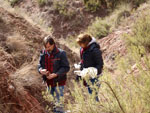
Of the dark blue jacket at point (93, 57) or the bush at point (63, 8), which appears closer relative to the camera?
the dark blue jacket at point (93, 57)

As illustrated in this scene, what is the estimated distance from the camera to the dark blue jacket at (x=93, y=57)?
3.58 meters

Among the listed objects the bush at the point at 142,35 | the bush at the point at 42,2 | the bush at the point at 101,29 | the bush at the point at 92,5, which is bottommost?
the bush at the point at 101,29

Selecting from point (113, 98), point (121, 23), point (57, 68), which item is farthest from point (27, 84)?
point (121, 23)

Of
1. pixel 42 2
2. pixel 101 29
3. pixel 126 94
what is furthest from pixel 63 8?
pixel 126 94

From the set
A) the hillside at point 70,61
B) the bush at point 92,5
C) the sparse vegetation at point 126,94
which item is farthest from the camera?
the bush at point 92,5

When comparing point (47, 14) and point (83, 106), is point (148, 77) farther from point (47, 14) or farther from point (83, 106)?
point (47, 14)

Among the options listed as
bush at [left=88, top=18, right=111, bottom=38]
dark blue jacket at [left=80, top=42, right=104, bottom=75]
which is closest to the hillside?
bush at [left=88, top=18, right=111, bottom=38]

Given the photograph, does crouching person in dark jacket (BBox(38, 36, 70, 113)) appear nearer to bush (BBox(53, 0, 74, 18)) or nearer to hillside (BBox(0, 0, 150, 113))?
hillside (BBox(0, 0, 150, 113))

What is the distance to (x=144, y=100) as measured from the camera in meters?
2.36

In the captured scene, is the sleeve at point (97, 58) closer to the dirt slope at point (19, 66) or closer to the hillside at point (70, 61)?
the hillside at point (70, 61)

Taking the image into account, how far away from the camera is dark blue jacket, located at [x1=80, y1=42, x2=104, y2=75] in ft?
11.7

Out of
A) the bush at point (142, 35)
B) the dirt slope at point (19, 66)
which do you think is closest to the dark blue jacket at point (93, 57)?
the dirt slope at point (19, 66)

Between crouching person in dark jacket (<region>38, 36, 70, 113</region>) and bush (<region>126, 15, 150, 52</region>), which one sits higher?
crouching person in dark jacket (<region>38, 36, 70, 113</region>)

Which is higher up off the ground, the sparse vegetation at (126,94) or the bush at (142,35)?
the sparse vegetation at (126,94)
